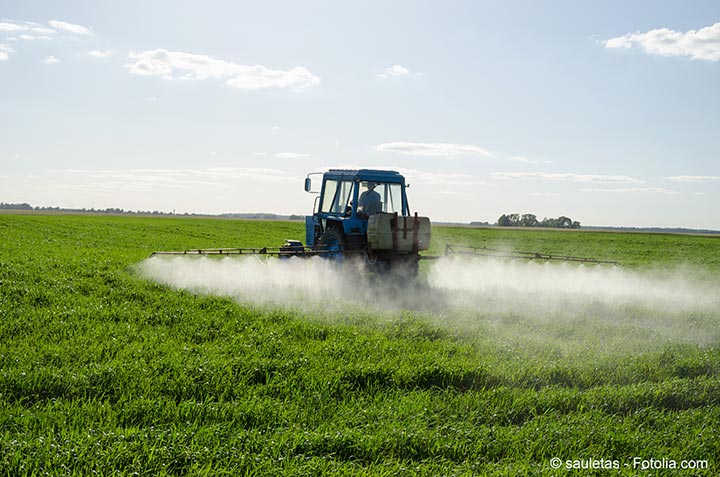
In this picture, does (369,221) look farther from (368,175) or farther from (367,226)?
(368,175)

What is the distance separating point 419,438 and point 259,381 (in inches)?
82.5

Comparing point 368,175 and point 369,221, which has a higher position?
point 368,175

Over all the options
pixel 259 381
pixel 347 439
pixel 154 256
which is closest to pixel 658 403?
pixel 347 439

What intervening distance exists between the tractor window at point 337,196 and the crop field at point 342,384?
3317 mm

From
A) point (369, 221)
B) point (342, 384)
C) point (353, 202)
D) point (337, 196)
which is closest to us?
point (342, 384)

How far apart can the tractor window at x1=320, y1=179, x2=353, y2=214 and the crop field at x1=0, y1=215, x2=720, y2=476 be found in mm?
3317

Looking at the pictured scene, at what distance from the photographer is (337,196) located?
14.4m

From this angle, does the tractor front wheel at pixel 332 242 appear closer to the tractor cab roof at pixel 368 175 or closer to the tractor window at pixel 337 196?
the tractor window at pixel 337 196

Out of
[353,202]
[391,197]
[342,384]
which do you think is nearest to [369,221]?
→ [353,202]

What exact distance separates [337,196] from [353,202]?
2.64ft

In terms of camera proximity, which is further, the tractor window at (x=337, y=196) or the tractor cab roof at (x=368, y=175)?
the tractor window at (x=337, y=196)

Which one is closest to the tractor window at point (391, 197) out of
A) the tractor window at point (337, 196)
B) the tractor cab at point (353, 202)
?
the tractor cab at point (353, 202)

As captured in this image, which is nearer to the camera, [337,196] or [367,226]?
[367,226]

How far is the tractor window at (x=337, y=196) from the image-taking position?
14.2 m
